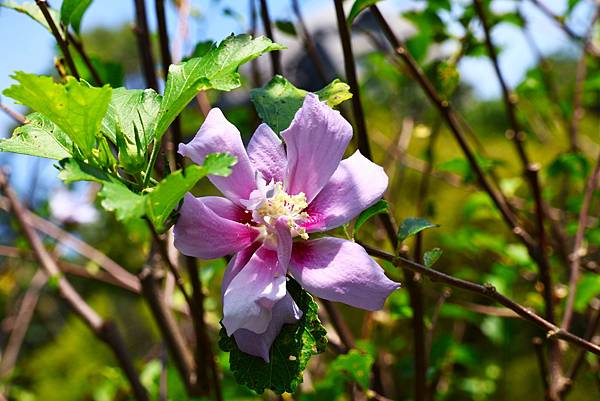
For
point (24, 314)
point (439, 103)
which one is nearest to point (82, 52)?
point (439, 103)

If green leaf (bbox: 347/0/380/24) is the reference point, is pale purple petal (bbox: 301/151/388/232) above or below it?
below

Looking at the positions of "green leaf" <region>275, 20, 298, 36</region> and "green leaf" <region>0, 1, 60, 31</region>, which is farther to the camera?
"green leaf" <region>275, 20, 298, 36</region>

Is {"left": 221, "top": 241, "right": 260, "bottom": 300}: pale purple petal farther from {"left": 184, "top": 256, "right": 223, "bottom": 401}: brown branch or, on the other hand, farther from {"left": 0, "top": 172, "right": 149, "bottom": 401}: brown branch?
{"left": 0, "top": 172, "right": 149, "bottom": 401}: brown branch

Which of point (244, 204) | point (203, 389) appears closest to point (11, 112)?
point (203, 389)

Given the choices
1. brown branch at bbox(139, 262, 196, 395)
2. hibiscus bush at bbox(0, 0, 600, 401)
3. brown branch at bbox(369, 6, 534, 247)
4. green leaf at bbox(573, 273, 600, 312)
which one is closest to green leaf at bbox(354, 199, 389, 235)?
hibiscus bush at bbox(0, 0, 600, 401)

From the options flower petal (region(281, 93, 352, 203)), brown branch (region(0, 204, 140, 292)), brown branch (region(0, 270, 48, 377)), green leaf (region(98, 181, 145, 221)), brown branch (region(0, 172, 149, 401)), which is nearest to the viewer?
green leaf (region(98, 181, 145, 221))

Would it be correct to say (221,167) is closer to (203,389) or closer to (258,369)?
(258,369)

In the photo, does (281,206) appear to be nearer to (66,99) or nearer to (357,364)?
(66,99)
